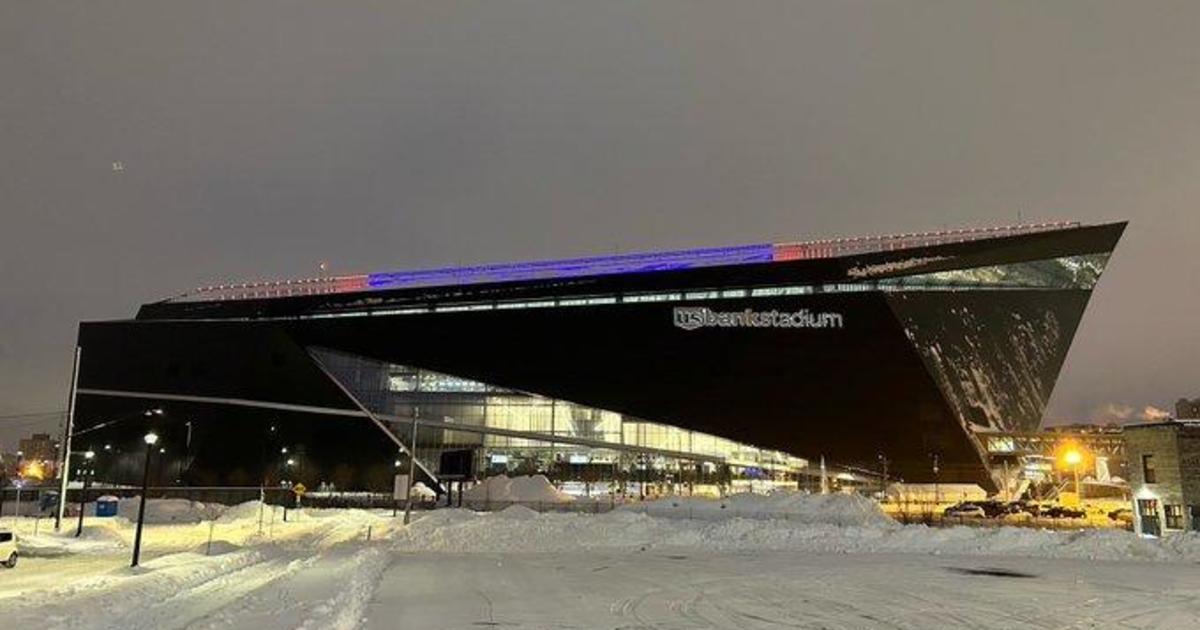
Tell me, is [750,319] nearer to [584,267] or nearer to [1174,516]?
[584,267]

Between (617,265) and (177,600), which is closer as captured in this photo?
(177,600)

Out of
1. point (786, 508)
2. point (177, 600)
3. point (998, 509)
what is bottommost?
point (998, 509)

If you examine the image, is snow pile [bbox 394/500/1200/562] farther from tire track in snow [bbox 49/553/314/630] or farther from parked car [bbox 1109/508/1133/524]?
parked car [bbox 1109/508/1133/524]

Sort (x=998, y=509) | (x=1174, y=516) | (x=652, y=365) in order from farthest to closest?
(x=652, y=365) < (x=998, y=509) < (x=1174, y=516)

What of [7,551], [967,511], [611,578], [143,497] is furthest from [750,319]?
[7,551]

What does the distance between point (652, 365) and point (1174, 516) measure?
46570 mm

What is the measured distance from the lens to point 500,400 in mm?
84375

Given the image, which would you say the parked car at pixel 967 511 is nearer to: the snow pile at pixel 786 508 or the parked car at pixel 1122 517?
the parked car at pixel 1122 517

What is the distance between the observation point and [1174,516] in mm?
39719

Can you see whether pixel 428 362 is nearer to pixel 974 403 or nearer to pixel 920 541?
pixel 974 403

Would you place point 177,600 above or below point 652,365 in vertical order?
below

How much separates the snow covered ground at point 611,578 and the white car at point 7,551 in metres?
0.41

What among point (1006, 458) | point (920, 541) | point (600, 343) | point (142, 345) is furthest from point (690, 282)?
point (142, 345)

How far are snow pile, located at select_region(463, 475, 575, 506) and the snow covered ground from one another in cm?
1821
